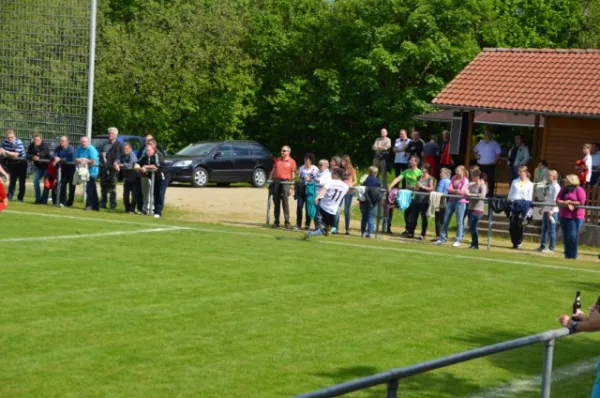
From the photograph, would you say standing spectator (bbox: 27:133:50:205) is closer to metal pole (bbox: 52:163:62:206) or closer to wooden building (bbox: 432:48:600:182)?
metal pole (bbox: 52:163:62:206)

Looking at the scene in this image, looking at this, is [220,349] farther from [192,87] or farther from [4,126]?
[192,87]

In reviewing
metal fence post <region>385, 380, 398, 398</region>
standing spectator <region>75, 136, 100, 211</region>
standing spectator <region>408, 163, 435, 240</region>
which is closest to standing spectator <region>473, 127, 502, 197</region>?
standing spectator <region>408, 163, 435, 240</region>

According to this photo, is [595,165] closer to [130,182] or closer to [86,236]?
[130,182]

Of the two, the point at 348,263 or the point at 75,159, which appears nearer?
the point at 348,263

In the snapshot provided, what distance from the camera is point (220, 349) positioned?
39.0 ft

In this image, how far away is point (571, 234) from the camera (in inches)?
910

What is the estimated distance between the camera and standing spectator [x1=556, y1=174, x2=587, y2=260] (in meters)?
23.0

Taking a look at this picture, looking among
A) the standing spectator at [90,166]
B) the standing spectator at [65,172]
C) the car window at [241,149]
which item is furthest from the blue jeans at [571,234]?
the car window at [241,149]

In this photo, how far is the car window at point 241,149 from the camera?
41250 mm

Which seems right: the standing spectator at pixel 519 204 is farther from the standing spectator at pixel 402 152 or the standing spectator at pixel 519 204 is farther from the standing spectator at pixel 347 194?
the standing spectator at pixel 402 152

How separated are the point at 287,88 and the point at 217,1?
612 cm

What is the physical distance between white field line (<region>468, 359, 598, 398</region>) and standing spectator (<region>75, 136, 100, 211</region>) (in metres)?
18.2

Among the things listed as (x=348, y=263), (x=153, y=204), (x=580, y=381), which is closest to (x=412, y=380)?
(x=580, y=381)

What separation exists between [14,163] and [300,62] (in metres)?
25.4
